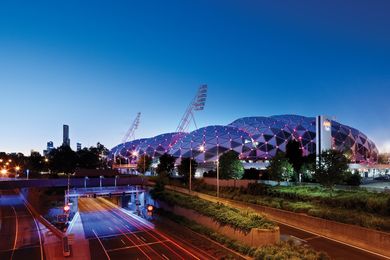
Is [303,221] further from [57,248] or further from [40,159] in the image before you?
[40,159]

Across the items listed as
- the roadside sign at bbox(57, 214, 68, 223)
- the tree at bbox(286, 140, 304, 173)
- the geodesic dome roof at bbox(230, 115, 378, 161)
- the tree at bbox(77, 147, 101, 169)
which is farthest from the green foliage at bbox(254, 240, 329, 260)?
the tree at bbox(77, 147, 101, 169)

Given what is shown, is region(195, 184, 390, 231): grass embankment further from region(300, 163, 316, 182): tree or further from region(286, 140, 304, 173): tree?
region(286, 140, 304, 173): tree

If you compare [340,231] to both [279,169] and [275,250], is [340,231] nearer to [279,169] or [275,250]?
[275,250]

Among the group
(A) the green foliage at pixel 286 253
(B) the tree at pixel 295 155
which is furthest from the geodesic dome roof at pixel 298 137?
(A) the green foliage at pixel 286 253

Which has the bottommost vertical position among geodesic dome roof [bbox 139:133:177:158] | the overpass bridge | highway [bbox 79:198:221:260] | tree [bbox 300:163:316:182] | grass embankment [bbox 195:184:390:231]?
highway [bbox 79:198:221:260]

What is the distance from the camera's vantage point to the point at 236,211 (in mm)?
32906

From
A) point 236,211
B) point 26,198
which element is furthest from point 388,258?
point 26,198

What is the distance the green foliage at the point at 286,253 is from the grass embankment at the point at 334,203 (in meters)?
8.52

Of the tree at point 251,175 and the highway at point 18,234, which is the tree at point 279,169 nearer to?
the tree at point 251,175

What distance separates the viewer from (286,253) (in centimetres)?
2128

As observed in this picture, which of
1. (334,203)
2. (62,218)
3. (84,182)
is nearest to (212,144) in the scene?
(84,182)

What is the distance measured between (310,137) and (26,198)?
83985 millimetres

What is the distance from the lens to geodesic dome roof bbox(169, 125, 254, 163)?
103 m

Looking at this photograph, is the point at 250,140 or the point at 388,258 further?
the point at 250,140
